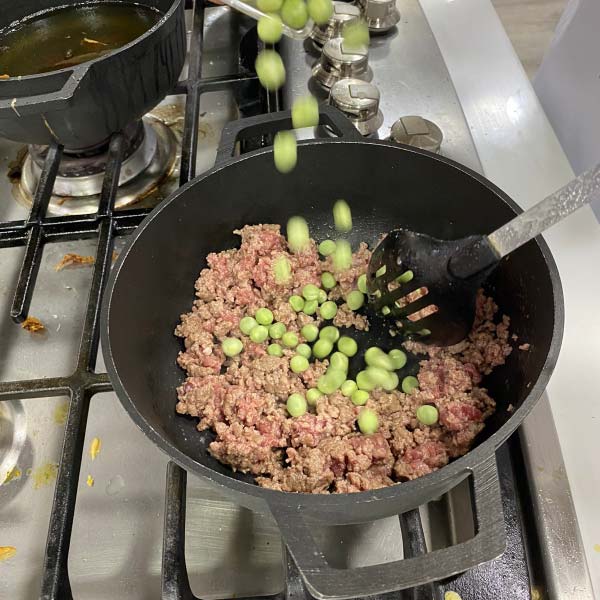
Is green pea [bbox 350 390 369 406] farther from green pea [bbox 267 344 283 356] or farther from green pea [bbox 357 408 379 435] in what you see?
green pea [bbox 267 344 283 356]

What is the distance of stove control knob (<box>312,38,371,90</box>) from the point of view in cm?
115

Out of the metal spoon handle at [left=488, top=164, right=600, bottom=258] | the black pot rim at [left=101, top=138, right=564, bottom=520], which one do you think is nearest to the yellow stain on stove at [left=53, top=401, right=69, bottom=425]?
the black pot rim at [left=101, top=138, right=564, bottom=520]

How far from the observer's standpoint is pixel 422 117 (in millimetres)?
1203

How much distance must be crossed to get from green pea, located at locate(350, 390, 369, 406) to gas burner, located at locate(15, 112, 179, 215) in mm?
578

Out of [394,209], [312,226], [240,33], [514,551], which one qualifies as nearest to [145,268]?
[312,226]

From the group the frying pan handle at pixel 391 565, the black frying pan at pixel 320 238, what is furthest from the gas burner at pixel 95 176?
the frying pan handle at pixel 391 565

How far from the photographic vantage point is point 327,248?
1086 mm

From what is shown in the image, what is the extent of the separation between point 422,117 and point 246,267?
1.80 ft

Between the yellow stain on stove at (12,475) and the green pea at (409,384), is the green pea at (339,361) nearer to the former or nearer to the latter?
the green pea at (409,384)

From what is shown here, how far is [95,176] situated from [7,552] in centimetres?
71

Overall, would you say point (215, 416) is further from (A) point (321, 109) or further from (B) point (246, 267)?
(A) point (321, 109)

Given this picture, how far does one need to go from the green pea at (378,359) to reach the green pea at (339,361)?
4cm

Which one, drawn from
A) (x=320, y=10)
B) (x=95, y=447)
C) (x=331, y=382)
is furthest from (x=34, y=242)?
(x=320, y=10)

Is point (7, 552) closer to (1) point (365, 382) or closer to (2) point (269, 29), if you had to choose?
(1) point (365, 382)
